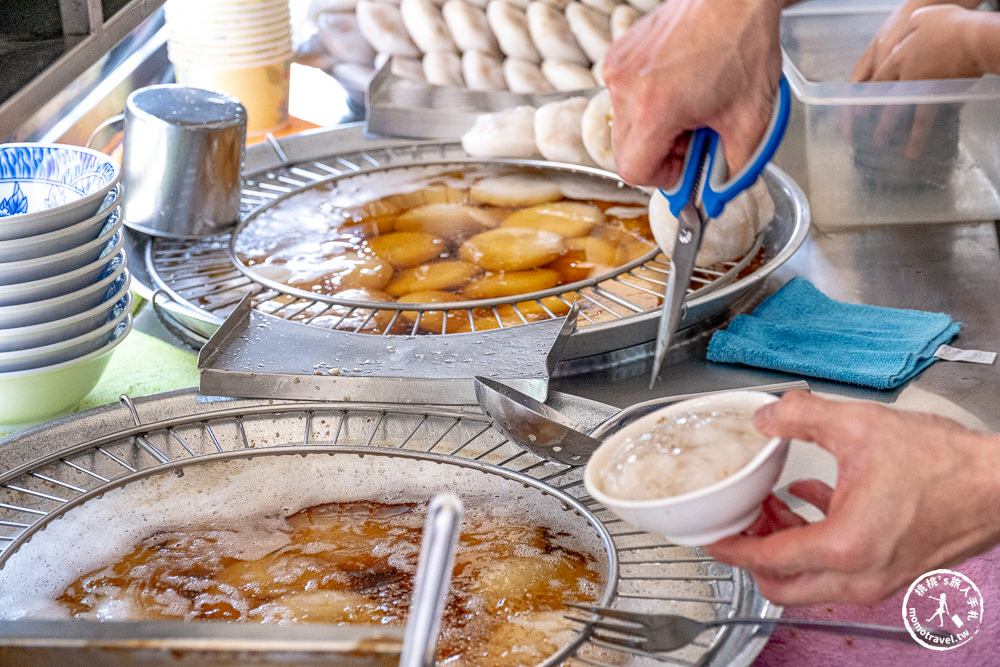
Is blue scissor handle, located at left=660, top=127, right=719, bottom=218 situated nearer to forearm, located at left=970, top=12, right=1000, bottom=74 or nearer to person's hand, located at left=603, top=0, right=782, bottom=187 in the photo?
person's hand, located at left=603, top=0, right=782, bottom=187

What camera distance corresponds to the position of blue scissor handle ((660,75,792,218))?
3.33 ft

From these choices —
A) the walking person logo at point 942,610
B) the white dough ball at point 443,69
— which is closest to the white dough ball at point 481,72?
the white dough ball at point 443,69

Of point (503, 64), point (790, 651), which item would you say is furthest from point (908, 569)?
point (503, 64)

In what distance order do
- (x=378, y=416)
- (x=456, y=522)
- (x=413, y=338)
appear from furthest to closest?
(x=413, y=338), (x=378, y=416), (x=456, y=522)

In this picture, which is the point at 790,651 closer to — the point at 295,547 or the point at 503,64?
the point at 295,547

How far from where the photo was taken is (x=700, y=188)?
41.5 inches

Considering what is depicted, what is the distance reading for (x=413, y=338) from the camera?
1.28m

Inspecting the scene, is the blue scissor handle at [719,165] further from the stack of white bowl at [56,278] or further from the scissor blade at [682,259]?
the stack of white bowl at [56,278]

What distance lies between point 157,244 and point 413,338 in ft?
1.91

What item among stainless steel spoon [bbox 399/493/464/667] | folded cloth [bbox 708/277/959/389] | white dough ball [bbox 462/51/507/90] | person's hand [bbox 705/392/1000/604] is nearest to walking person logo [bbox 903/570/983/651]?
person's hand [bbox 705/392/1000/604]

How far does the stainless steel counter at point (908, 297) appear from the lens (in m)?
1.29

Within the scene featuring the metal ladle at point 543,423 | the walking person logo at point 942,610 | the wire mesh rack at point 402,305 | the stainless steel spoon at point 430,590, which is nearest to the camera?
the stainless steel spoon at point 430,590

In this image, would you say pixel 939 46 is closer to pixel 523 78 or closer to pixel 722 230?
pixel 722 230

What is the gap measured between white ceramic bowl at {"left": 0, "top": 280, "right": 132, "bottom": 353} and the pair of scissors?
0.65 metres
